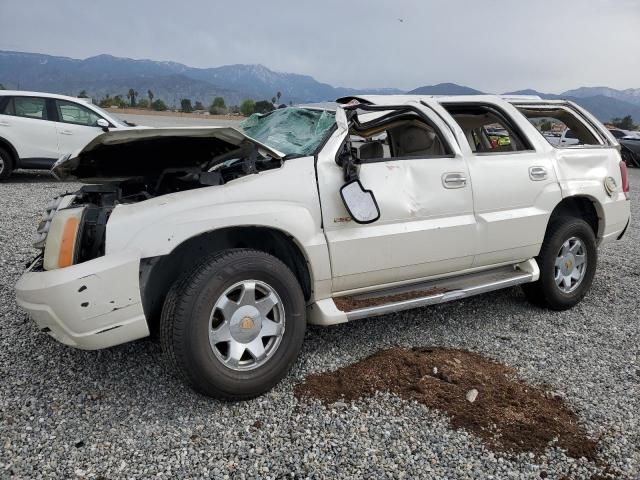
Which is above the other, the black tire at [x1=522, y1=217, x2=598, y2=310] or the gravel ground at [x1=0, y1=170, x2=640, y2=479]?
the black tire at [x1=522, y1=217, x2=598, y2=310]

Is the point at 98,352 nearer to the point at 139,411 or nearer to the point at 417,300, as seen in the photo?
the point at 139,411

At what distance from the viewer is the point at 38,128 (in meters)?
9.83

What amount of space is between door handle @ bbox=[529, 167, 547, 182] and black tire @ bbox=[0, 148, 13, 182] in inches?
360

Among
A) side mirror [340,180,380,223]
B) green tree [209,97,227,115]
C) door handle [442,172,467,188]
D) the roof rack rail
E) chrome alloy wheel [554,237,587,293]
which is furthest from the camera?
green tree [209,97,227,115]

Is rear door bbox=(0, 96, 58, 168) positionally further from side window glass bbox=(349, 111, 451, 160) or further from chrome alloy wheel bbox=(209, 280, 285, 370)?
chrome alloy wheel bbox=(209, 280, 285, 370)

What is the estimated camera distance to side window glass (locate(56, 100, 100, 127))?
1012 centimetres

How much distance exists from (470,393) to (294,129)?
2.22 metres

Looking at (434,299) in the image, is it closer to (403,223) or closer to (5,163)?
(403,223)

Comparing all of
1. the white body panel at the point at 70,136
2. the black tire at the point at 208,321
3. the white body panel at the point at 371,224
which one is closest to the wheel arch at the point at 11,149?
the white body panel at the point at 70,136

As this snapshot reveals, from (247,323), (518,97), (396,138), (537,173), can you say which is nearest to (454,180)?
(537,173)

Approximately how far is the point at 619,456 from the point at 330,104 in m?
3.01

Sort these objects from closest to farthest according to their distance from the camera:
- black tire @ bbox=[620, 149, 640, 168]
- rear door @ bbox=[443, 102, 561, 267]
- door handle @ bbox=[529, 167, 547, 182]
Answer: rear door @ bbox=[443, 102, 561, 267]
door handle @ bbox=[529, 167, 547, 182]
black tire @ bbox=[620, 149, 640, 168]

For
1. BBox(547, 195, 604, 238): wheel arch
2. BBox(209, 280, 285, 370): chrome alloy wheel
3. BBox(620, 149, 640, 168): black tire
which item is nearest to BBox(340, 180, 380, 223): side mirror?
BBox(209, 280, 285, 370): chrome alloy wheel

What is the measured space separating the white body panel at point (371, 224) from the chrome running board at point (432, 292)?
0.07 m
